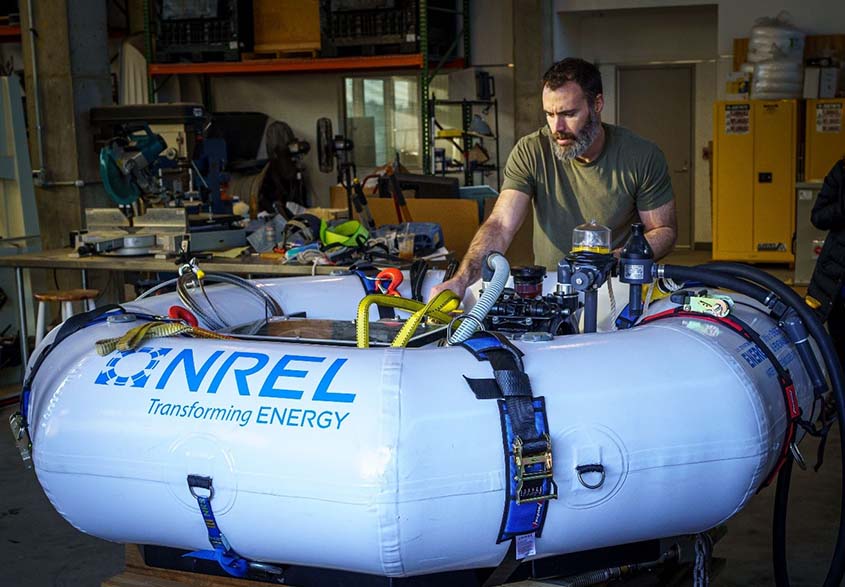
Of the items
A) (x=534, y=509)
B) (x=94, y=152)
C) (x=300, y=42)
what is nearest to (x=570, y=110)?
(x=534, y=509)

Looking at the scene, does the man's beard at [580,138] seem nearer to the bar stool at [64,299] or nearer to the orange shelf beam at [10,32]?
the bar stool at [64,299]

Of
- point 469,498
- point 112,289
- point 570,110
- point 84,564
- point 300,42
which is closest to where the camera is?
point 469,498

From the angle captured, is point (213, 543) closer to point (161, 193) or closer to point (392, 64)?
point (161, 193)

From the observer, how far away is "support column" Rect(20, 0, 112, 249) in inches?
283

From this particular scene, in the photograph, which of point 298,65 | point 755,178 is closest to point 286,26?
point 298,65

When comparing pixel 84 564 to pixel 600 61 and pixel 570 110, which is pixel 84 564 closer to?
pixel 570 110

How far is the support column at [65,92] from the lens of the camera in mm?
7199

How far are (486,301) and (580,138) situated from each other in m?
1.11

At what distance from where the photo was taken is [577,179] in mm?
3414

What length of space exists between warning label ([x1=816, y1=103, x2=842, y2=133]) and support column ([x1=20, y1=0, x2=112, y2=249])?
5.88m

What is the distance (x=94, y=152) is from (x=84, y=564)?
4229 millimetres

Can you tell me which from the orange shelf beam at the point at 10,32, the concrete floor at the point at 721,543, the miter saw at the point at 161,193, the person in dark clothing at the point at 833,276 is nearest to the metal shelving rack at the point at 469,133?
the miter saw at the point at 161,193

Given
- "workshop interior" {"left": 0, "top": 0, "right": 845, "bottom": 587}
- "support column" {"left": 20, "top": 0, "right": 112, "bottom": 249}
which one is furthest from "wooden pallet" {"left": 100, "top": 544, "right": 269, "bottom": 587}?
"support column" {"left": 20, "top": 0, "right": 112, "bottom": 249}

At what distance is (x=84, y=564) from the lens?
147 inches
